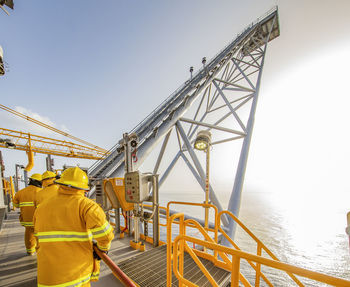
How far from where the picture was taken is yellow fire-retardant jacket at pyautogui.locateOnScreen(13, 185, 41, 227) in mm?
3275

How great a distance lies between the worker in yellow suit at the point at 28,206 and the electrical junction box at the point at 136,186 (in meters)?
2.08

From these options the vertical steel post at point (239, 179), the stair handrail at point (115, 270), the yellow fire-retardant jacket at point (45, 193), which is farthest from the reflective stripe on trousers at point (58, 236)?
the vertical steel post at point (239, 179)

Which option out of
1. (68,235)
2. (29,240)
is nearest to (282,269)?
(68,235)

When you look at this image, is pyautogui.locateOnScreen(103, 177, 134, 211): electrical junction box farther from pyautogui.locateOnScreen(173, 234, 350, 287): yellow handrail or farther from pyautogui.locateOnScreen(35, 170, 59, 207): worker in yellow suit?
pyautogui.locateOnScreen(173, 234, 350, 287): yellow handrail

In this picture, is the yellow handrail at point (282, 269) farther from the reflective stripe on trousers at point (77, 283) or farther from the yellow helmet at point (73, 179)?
the yellow helmet at point (73, 179)

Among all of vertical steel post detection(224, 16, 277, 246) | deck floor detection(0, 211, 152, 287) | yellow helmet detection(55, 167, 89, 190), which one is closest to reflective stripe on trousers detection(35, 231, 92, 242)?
yellow helmet detection(55, 167, 89, 190)

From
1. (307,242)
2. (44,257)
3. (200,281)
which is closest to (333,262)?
(307,242)

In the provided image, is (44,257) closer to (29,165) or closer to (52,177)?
(52,177)

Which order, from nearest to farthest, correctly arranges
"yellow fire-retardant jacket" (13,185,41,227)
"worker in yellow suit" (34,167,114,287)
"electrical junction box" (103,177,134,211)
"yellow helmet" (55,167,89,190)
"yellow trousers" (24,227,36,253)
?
"worker in yellow suit" (34,167,114,287), "yellow helmet" (55,167,89,190), "yellow fire-retardant jacket" (13,185,41,227), "yellow trousers" (24,227,36,253), "electrical junction box" (103,177,134,211)

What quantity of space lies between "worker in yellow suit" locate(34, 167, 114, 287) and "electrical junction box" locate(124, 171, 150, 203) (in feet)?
5.51

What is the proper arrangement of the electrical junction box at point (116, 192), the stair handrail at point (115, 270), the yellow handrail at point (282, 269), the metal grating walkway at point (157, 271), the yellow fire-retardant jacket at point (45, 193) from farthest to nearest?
1. the electrical junction box at point (116, 192)
2. the yellow fire-retardant jacket at point (45, 193)
3. the metal grating walkway at point (157, 271)
4. the stair handrail at point (115, 270)
5. the yellow handrail at point (282, 269)

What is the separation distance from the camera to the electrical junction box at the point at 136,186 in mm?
3361

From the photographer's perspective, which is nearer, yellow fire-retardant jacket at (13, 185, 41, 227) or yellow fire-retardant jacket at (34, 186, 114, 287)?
yellow fire-retardant jacket at (34, 186, 114, 287)

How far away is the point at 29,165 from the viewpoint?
12.0m
